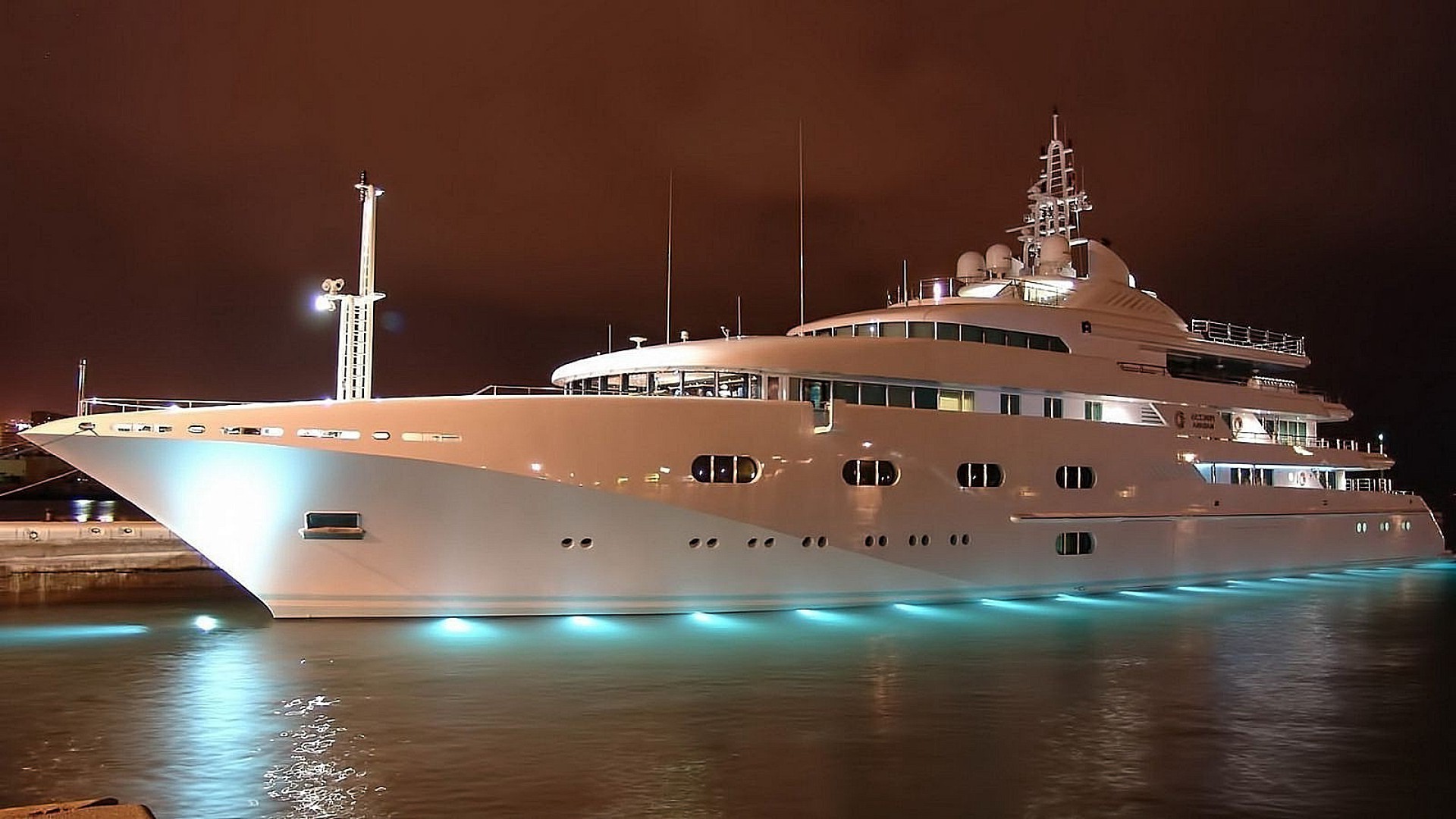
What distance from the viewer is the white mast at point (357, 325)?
17.3 m

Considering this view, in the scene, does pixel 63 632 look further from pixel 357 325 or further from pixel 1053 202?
pixel 1053 202

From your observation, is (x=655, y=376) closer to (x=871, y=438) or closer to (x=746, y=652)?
(x=871, y=438)

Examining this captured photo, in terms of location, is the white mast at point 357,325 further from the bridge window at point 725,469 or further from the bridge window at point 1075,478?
the bridge window at point 1075,478

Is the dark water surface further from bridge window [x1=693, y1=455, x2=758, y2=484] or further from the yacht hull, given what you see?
bridge window [x1=693, y1=455, x2=758, y2=484]

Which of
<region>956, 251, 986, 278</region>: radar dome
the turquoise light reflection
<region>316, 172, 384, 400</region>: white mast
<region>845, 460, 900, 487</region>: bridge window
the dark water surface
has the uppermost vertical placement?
<region>956, 251, 986, 278</region>: radar dome

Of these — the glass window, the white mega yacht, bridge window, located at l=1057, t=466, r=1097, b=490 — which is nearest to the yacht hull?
the white mega yacht

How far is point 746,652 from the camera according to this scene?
1462 cm

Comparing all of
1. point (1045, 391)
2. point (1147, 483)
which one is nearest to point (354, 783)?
point (1045, 391)

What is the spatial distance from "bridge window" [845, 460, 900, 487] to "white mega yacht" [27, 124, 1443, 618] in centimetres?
3

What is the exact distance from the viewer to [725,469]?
55.3 feet

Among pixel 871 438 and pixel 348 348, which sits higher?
pixel 348 348

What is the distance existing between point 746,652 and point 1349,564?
67.4 feet

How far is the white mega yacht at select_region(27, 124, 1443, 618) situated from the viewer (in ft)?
50.9

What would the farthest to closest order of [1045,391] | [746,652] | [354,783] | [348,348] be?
[1045,391] → [348,348] → [746,652] → [354,783]
